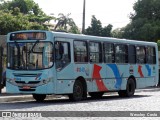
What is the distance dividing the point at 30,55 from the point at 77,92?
2.61 metres

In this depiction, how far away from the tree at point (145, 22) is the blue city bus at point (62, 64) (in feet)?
153

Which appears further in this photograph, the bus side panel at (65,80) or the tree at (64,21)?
the tree at (64,21)

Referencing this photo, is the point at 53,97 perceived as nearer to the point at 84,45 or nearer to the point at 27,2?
the point at 84,45

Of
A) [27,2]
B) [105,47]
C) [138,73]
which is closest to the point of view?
[105,47]

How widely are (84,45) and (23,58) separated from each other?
9.75ft

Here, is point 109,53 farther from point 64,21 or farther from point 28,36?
point 64,21

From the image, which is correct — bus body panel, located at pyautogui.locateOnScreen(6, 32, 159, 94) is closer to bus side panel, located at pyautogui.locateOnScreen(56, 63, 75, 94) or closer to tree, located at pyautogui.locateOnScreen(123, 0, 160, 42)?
bus side panel, located at pyautogui.locateOnScreen(56, 63, 75, 94)

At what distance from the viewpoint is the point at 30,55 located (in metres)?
18.8

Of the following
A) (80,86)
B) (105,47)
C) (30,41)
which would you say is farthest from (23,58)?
(105,47)

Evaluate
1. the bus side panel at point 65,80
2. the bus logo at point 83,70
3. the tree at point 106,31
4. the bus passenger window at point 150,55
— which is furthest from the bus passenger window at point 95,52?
the tree at point 106,31

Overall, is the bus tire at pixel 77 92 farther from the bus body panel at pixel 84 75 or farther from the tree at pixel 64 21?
the tree at pixel 64 21

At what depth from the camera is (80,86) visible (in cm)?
2023

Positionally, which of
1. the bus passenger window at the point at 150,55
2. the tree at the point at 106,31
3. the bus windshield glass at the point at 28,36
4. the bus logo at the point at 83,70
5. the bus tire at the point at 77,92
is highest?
the tree at the point at 106,31

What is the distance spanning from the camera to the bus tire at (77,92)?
65.0 ft
